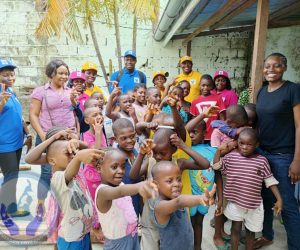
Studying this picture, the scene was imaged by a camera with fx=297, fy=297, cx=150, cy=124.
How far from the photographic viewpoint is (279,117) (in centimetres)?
255

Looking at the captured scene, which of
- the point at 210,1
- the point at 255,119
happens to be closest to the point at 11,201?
the point at 255,119

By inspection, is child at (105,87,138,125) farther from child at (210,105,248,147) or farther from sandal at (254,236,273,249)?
sandal at (254,236,273,249)

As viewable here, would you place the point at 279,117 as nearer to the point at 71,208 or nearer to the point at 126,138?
the point at 126,138

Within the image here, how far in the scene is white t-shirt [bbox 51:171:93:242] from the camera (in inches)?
76.0

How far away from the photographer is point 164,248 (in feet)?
6.43

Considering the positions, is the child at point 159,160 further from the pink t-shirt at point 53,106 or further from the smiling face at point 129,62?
the smiling face at point 129,62

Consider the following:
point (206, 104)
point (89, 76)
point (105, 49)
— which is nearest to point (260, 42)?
point (206, 104)

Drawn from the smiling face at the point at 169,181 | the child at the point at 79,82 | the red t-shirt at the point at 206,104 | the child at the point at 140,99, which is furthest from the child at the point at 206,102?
the smiling face at the point at 169,181

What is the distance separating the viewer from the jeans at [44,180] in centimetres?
309

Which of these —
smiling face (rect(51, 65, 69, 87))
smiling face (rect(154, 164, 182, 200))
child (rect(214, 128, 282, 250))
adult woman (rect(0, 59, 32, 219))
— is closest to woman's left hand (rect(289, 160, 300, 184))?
child (rect(214, 128, 282, 250))

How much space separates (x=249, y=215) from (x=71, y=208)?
1.54 meters

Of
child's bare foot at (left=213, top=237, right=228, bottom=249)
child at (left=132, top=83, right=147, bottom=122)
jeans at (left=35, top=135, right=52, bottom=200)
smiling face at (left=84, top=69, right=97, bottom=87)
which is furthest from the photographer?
smiling face at (left=84, top=69, right=97, bottom=87)

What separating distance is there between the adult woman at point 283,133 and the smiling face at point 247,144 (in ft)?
0.61

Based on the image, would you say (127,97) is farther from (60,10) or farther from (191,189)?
(60,10)
